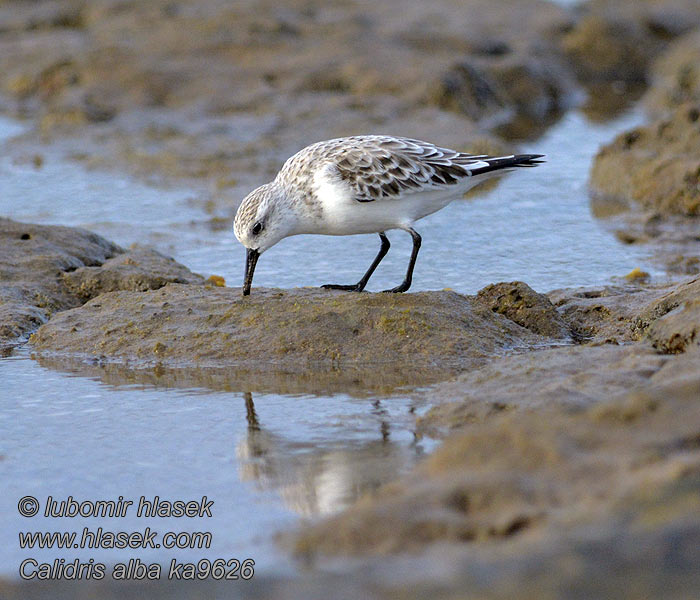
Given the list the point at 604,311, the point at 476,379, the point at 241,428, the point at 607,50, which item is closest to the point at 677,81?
the point at 607,50

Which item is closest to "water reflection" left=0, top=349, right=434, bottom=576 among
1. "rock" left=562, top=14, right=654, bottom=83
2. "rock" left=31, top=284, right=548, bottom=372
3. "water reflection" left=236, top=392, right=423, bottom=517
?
"water reflection" left=236, top=392, right=423, bottom=517

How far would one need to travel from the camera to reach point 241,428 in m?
5.50

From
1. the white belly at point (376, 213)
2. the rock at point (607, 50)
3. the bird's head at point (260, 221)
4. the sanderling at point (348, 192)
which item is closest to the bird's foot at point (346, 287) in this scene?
the sanderling at point (348, 192)

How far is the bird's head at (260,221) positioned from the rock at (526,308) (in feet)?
4.65

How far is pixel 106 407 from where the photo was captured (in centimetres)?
589

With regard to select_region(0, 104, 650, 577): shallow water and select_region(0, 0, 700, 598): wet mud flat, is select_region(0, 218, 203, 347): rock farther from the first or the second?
select_region(0, 104, 650, 577): shallow water

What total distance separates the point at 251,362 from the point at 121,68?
10.5 metres

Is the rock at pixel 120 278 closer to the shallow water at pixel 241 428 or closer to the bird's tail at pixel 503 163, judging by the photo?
the shallow water at pixel 241 428

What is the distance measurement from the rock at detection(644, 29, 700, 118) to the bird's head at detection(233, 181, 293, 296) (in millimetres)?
9677

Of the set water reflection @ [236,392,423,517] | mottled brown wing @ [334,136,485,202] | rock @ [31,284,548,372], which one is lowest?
rock @ [31,284,548,372]

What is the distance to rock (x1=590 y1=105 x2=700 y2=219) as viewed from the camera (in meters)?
10.9

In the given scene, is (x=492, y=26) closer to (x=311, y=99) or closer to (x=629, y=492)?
(x=311, y=99)

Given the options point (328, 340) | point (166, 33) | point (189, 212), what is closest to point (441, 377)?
point (328, 340)

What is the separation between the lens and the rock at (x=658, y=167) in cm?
1091
